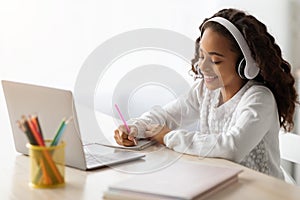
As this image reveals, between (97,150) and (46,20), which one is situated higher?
(46,20)

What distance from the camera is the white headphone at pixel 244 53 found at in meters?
1.77

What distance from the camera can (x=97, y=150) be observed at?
5.31 feet

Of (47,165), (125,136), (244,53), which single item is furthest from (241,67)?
(47,165)

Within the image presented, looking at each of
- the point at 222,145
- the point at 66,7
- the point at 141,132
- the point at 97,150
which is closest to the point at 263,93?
the point at 222,145

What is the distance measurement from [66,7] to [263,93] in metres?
1.41

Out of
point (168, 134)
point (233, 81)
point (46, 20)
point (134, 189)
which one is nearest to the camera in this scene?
point (134, 189)

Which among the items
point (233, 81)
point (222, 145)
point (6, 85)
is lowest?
point (222, 145)

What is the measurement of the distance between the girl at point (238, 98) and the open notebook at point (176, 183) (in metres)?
0.28

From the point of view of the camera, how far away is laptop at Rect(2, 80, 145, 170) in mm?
1356

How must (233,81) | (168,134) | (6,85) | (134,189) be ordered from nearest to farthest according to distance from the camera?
(134,189)
(6,85)
(168,134)
(233,81)

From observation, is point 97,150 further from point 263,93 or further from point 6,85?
point 263,93

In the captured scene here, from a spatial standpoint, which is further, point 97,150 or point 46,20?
point 46,20

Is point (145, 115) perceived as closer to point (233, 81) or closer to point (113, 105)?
point (113, 105)

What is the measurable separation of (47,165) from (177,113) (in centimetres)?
82
